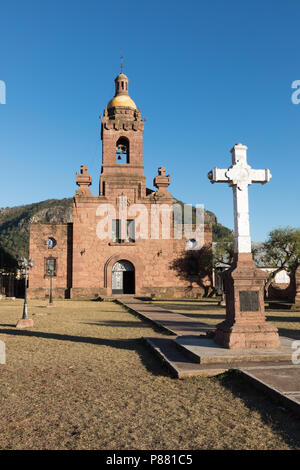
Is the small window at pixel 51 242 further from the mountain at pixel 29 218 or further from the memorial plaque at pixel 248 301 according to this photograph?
the mountain at pixel 29 218

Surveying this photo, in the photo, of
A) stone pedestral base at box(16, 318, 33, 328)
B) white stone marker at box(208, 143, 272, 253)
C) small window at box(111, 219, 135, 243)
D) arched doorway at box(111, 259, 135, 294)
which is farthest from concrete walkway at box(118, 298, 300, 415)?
small window at box(111, 219, 135, 243)

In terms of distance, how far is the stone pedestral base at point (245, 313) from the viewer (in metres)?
7.25

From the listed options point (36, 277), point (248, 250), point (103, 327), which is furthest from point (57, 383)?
point (36, 277)

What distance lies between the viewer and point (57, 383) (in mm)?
5613

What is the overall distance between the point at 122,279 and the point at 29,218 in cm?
9869

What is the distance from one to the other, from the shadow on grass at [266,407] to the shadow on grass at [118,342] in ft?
3.99

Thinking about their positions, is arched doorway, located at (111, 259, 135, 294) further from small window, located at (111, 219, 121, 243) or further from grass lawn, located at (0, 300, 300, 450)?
grass lawn, located at (0, 300, 300, 450)

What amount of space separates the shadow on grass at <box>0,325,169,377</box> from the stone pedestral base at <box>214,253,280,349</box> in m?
1.67

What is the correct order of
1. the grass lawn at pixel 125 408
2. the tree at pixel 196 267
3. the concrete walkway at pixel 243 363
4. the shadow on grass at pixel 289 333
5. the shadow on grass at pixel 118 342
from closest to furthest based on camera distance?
the grass lawn at pixel 125 408
the concrete walkway at pixel 243 363
the shadow on grass at pixel 118 342
the shadow on grass at pixel 289 333
the tree at pixel 196 267

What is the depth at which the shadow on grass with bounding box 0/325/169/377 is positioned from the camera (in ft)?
22.0

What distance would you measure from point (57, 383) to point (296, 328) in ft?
30.2

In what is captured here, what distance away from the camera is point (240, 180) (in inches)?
328

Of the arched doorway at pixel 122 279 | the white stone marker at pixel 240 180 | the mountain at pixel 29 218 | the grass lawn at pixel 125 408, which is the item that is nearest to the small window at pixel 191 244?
the arched doorway at pixel 122 279
